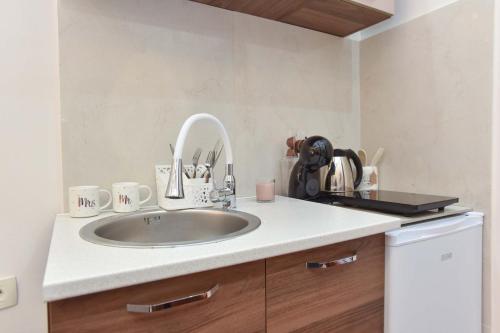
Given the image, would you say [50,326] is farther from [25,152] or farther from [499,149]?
[499,149]

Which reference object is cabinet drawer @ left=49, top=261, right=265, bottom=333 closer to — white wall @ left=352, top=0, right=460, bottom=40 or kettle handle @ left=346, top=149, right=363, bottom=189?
kettle handle @ left=346, top=149, right=363, bottom=189

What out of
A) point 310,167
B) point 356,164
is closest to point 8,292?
point 310,167

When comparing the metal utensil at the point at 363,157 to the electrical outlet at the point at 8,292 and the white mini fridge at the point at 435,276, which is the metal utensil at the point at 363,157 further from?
the electrical outlet at the point at 8,292

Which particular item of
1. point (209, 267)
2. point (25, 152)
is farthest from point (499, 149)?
point (25, 152)

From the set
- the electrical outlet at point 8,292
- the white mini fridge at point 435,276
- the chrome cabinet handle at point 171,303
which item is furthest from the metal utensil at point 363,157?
the electrical outlet at point 8,292

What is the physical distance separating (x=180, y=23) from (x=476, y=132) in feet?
3.90

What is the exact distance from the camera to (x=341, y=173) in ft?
4.37

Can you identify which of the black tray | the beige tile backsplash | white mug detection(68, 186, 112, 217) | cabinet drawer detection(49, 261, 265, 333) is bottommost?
cabinet drawer detection(49, 261, 265, 333)

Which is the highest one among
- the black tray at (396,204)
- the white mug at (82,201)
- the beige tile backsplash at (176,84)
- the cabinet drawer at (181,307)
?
the beige tile backsplash at (176,84)

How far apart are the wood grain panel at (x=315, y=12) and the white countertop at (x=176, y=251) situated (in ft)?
2.72

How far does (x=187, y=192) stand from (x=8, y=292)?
592 millimetres

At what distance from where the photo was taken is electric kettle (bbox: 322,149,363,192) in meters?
1.33

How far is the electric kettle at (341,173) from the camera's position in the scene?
1332 millimetres

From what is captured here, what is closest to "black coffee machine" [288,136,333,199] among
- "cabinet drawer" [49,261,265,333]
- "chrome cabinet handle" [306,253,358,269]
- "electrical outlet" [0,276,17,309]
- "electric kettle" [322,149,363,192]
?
"electric kettle" [322,149,363,192]
